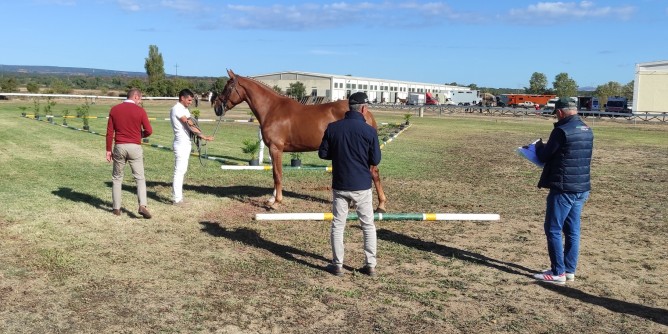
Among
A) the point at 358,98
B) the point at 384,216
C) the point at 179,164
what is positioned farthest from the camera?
the point at 179,164

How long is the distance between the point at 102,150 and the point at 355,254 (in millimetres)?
12989

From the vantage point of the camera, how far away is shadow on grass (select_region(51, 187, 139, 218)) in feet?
31.8

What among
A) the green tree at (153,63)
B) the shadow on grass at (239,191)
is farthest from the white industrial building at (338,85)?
the shadow on grass at (239,191)

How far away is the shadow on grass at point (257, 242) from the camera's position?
7.31 meters

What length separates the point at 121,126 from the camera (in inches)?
350

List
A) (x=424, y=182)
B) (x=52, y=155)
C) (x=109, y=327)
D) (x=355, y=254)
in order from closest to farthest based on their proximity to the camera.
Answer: (x=109, y=327) < (x=355, y=254) < (x=424, y=182) < (x=52, y=155)

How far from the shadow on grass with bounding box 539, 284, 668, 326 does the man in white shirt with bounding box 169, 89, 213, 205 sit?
20.1 ft

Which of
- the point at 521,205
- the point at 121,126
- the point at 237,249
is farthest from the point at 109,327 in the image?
the point at 521,205

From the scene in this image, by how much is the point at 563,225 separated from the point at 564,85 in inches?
5894

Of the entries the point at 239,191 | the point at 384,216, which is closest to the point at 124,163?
the point at 239,191

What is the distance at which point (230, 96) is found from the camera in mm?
10820

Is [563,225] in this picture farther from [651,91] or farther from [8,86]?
[8,86]

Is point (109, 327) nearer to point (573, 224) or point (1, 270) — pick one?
point (1, 270)

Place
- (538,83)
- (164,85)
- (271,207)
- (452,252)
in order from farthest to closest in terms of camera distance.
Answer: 1. (538,83)
2. (164,85)
3. (271,207)
4. (452,252)
